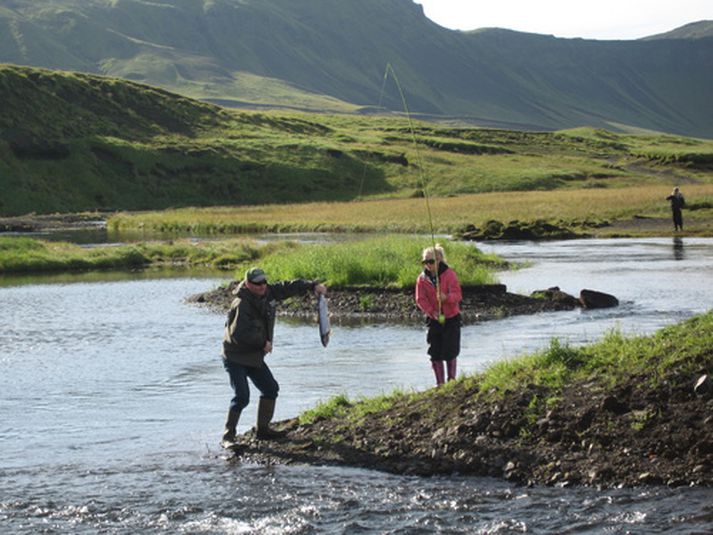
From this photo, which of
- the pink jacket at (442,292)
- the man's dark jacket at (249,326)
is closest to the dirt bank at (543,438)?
the man's dark jacket at (249,326)

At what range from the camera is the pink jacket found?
1681 centimetres

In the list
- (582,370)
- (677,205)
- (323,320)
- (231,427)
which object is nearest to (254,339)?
(323,320)

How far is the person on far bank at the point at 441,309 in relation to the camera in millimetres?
16797

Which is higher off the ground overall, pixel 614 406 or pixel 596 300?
pixel 614 406

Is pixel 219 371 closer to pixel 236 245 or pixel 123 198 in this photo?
pixel 236 245

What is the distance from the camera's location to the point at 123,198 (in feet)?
392

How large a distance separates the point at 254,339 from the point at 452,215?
67.5 m

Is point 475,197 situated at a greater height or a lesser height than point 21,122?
lesser

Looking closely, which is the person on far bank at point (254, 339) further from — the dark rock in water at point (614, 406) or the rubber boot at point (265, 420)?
the dark rock in water at point (614, 406)

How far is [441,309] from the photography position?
1678 cm

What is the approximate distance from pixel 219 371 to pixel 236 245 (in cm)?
3330

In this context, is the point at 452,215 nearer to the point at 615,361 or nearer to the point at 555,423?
the point at 615,361

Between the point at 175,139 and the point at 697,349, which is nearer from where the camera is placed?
Answer: the point at 697,349

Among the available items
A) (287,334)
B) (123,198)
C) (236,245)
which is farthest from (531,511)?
(123,198)
